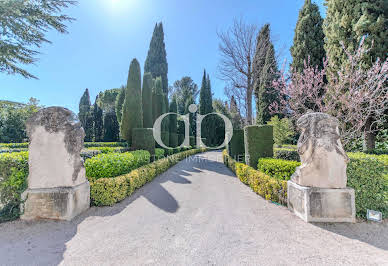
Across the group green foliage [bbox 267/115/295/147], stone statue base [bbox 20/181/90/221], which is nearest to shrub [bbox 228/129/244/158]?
green foliage [bbox 267/115/295/147]

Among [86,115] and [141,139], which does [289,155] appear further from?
[86,115]

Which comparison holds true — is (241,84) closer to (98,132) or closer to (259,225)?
(259,225)

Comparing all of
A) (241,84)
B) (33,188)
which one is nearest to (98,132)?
(241,84)

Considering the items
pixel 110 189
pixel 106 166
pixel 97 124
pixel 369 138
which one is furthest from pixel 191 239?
pixel 97 124

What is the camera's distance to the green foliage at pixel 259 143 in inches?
228

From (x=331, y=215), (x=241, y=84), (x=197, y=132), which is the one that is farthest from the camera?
(x=197, y=132)

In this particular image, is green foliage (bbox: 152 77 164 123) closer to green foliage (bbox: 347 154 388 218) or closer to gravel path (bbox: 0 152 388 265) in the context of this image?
gravel path (bbox: 0 152 388 265)

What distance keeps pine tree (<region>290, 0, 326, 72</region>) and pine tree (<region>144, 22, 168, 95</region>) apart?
16022 mm

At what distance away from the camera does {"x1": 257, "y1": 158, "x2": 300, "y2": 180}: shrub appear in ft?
13.1

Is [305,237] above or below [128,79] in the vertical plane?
below

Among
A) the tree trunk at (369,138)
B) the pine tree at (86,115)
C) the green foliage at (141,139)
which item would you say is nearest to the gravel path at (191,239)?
the green foliage at (141,139)

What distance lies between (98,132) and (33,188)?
25922 millimetres

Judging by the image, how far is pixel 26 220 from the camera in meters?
2.96

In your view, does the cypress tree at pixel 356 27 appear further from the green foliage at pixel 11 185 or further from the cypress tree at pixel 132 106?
the green foliage at pixel 11 185
